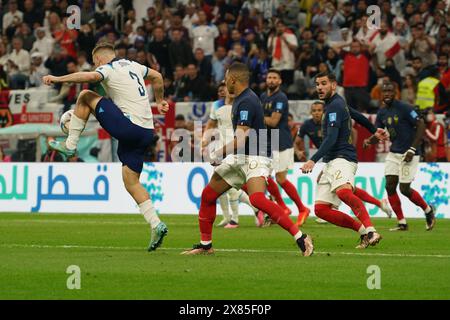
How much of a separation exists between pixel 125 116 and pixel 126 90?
0.33m

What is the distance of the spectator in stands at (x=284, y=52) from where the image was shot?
2800cm

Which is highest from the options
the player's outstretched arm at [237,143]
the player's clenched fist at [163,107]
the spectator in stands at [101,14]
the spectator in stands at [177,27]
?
the spectator in stands at [101,14]

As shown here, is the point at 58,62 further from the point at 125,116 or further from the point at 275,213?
the point at 275,213

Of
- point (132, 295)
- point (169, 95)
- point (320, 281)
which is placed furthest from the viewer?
point (169, 95)

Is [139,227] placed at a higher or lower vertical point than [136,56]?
lower

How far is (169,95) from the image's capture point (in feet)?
95.4

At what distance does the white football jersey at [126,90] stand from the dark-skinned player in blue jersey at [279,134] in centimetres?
583

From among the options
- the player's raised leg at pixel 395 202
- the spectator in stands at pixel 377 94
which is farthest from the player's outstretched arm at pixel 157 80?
the spectator in stands at pixel 377 94

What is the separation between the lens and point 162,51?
30.2m

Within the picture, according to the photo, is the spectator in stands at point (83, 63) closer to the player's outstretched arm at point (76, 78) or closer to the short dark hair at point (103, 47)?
the short dark hair at point (103, 47)

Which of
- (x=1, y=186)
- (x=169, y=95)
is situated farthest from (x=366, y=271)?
(x=169, y=95)

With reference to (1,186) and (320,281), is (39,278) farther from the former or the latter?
(1,186)

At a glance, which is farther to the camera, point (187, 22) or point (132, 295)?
point (187, 22)
